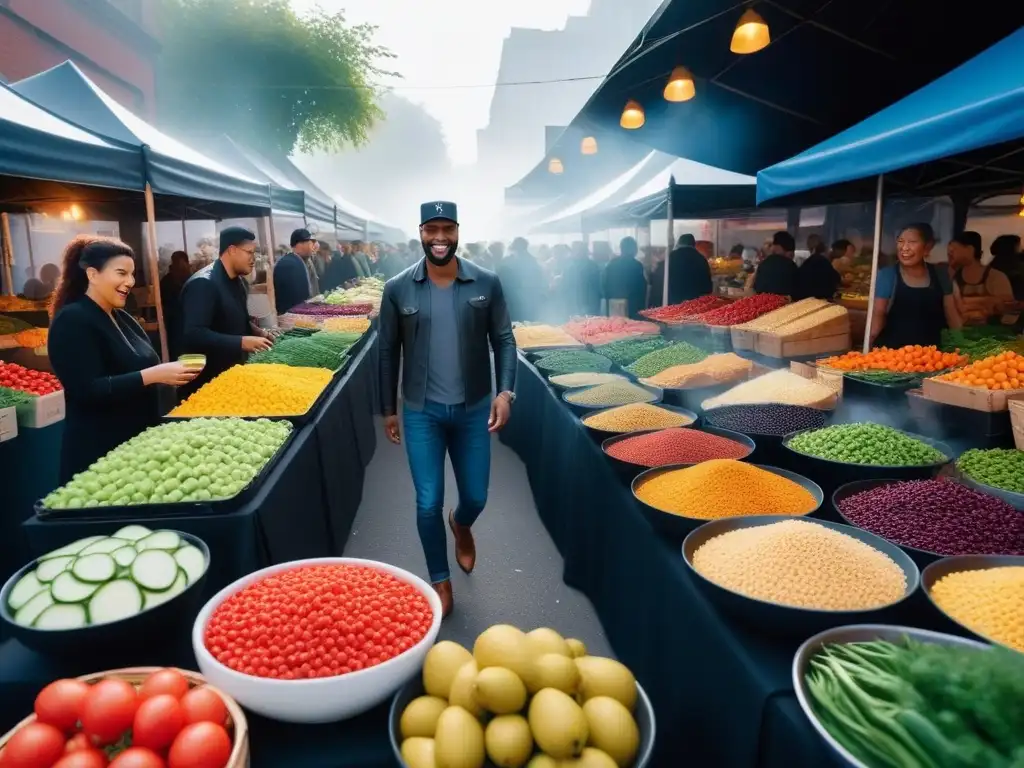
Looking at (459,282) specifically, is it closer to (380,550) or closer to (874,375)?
(380,550)

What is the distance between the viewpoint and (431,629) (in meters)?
1.60

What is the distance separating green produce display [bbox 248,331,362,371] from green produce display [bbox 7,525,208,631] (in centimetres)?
298

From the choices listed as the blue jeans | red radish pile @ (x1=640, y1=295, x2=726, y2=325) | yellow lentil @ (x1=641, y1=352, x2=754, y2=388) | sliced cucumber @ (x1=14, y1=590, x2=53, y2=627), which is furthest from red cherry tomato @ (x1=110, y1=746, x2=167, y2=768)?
red radish pile @ (x1=640, y1=295, x2=726, y2=325)

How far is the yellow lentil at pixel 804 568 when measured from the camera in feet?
5.42

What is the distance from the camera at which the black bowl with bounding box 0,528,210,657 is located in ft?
5.15

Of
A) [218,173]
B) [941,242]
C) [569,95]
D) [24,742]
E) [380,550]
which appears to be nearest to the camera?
[24,742]

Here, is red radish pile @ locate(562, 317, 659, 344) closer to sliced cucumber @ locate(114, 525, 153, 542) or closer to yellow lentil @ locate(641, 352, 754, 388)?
yellow lentil @ locate(641, 352, 754, 388)

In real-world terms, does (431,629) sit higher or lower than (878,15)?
lower

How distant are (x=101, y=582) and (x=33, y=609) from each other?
15 centimetres

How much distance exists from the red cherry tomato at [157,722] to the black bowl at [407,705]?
398 millimetres

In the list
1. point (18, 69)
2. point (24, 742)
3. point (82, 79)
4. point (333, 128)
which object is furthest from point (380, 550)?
point (333, 128)

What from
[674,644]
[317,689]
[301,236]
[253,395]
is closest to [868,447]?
[674,644]

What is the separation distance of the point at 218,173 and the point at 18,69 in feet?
28.8

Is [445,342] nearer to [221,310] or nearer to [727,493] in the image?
[727,493]
